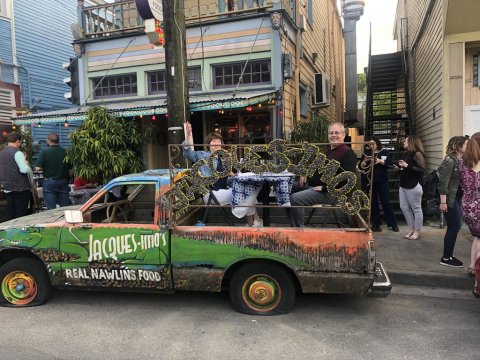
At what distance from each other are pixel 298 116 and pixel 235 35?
2893 millimetres

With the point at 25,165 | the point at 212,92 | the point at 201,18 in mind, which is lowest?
the point at 25,165

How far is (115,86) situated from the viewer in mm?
11500

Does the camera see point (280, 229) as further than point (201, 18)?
No

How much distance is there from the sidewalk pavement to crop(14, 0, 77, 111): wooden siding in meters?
11.8

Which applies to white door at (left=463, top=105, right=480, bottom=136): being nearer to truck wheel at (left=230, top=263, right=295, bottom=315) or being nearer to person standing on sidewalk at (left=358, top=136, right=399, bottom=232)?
person standing on sidewalk at (left=358, top=136, right=399, bottom=232)

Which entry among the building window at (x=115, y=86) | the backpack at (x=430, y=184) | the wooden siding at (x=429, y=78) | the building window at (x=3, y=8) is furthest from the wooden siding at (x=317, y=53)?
the building window at (x=3, y=8)

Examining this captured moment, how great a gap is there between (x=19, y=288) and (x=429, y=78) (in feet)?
29.3

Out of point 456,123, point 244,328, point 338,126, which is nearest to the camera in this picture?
point 244,328

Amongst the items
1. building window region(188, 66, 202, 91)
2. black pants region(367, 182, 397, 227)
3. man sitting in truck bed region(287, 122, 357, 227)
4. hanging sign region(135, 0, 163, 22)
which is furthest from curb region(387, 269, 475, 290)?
building window region(188, 66, 202, 91)

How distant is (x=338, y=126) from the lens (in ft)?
15.9

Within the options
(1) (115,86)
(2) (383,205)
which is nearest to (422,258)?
(2) (383,205)

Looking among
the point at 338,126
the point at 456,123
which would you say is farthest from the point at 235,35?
the point at 338,126

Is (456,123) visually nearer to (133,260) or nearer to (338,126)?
(338,126)

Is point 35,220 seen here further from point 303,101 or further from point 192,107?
point 303,101
